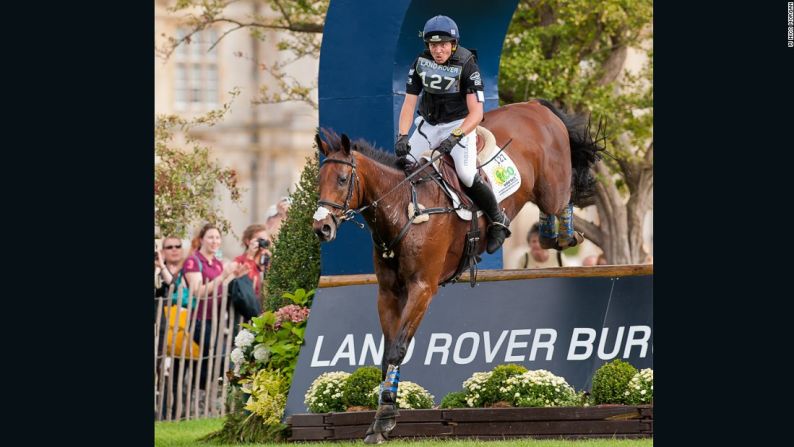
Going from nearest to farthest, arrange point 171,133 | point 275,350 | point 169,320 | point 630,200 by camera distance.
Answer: point 275,350
point 169,320
point 171,133
point 630,200

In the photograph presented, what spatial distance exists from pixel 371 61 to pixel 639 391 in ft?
12.3

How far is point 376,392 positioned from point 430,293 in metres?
1.40

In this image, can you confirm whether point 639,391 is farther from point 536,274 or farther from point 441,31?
point 441,31

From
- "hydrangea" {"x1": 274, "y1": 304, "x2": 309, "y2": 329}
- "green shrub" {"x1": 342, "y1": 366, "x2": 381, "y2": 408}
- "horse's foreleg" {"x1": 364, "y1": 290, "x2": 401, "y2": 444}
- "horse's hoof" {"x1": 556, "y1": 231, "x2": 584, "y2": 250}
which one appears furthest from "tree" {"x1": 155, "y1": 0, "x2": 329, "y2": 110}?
"horse's foreleg" {"x1": 364, "y1": 290, "x2": 401, "y2": 444}

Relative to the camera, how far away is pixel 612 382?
10.7 m

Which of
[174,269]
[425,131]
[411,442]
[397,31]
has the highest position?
[397,31]

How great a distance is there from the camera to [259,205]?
3684 cm

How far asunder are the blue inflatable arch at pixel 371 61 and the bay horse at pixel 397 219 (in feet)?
3.14

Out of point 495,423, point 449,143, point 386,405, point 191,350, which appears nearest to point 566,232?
point 495,423

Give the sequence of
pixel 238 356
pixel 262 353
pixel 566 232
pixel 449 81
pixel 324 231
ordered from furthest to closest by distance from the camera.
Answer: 1. pixel 238 356
2. pixel 262 353
3. pixel 566 232
4. pixel 449 81
5. pixel 324 231

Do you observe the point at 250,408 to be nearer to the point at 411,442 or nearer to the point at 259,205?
the point at 411,442

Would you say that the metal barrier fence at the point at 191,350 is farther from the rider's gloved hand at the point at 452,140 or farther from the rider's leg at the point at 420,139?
the rider's gloved hand at the point at 452,140

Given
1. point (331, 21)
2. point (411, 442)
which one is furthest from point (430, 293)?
point (331, 21)

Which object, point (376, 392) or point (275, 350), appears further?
point (275, 350)
